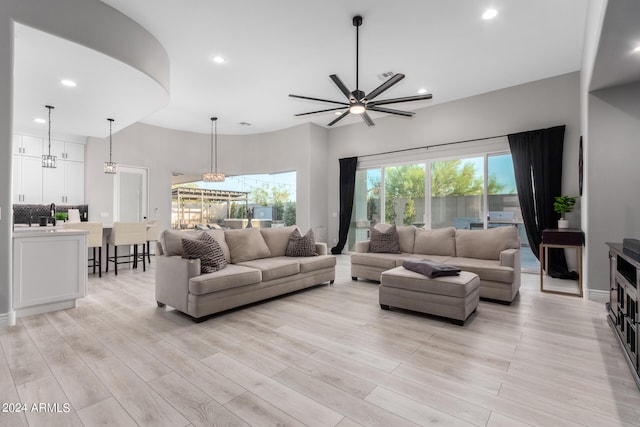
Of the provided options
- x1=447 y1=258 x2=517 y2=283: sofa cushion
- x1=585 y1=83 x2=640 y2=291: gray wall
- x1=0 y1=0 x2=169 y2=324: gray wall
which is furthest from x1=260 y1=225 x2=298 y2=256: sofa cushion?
x1=585 y1=83 x2=640 y2=291: gray wall

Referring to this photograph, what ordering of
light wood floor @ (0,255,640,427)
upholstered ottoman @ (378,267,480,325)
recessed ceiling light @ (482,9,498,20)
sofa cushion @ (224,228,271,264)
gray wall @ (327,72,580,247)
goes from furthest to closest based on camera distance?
gray wall @ (327,72,580,247) → sofa cushion @ (224,228,271,264) → recessed ceiling light @ (482,9,498,20) → upholstered ottoman @ (378,267,480,325) → light wood floor @ (0,255,640,427)

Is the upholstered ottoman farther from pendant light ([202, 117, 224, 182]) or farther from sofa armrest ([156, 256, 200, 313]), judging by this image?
pendant light ([202, 117, 224, 182])

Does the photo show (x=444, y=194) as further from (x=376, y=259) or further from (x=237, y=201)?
(x=237, y=201)

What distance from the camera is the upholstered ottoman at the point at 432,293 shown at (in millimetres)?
2920

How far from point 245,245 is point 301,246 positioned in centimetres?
82

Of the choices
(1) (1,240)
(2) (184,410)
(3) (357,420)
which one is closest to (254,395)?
(2) (184,410)

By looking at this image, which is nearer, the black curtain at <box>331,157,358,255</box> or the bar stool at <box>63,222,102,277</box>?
the bar stool at <box>63,222,102,277</box>

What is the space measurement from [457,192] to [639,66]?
319 centimetres

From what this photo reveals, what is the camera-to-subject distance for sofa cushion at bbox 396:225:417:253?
494 centimetres

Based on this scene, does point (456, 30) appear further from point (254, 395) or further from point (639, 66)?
point (254, 395)

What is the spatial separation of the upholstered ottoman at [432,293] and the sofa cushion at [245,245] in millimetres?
1768

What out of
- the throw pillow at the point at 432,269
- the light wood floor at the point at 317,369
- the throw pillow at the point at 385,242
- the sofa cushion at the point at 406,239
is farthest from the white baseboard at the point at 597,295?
the throw pillow at the point at 385,242

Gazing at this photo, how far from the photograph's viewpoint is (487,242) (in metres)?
4.29

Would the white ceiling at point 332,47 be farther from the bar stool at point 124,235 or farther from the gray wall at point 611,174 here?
the bar stool at point 124,235
